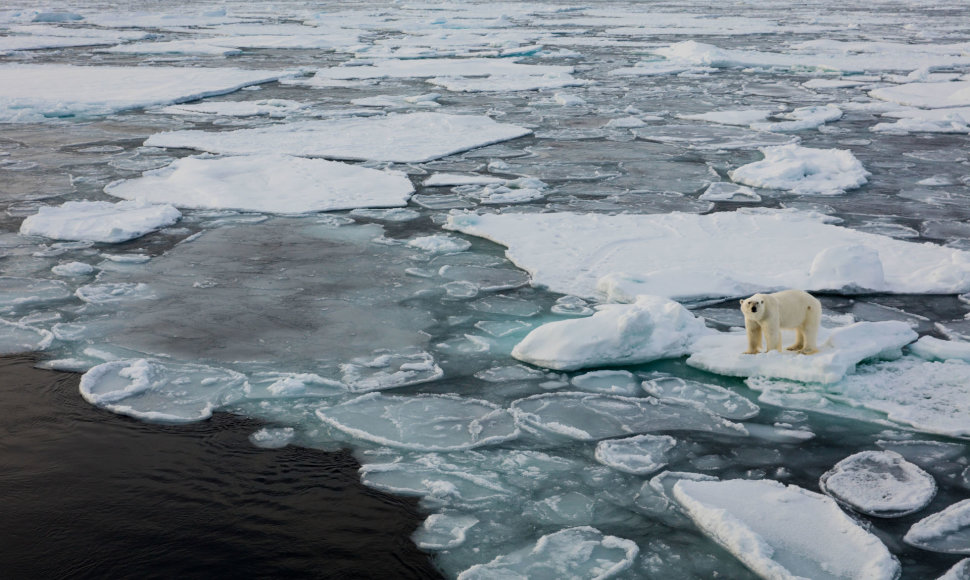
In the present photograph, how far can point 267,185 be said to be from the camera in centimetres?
801

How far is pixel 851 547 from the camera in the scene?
115 inches

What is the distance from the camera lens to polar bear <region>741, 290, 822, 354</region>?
4090 millimetres

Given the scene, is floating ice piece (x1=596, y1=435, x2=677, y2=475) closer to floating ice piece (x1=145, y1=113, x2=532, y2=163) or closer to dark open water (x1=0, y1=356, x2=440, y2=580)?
dark open water (x1=0, y1=356, x2=440, y2=580)

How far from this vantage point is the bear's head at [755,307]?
4055mm

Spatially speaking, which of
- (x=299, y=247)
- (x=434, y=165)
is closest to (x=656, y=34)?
(x=434, y=165)

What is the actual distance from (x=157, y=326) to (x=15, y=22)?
3135 centimetres

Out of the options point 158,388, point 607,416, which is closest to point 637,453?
point 607,416

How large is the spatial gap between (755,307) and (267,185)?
509 centimetres

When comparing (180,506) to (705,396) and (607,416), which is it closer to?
(607,416)

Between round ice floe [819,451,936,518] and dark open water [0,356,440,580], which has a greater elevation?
dark open water [0,356,440,580]

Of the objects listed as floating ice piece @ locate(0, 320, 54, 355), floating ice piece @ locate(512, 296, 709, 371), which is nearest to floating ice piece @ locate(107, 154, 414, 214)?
floating ice piece @ locate(0, 320, 54, 355)

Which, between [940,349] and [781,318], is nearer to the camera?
[781,318]

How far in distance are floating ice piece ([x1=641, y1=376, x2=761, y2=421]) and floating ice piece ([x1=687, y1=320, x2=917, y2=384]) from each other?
0.51ft

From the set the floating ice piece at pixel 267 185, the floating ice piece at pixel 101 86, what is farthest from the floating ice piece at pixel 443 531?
the floating ice piece at pixel 101 86
